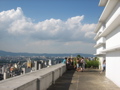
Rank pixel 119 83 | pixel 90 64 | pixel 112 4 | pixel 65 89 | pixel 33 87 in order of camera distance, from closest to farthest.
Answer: pixel 33 87 → pixel 65 89 → pixel 119 83 → pixel 112 4 → pixel 90 64

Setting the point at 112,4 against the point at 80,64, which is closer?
the point at 112,4

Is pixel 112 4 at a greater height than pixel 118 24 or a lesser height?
greater

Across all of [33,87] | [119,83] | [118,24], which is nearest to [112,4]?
[118,24]

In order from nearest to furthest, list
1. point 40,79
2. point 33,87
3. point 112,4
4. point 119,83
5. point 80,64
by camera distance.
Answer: point 33,87
point 40,79
point 119,83
point 112,4
point 80,64

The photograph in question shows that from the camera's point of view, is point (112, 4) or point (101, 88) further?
point (112, 4)

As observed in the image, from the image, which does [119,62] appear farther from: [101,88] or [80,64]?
[80,64]

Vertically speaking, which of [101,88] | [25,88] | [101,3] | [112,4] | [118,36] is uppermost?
[101,3]

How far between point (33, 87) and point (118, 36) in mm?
8854

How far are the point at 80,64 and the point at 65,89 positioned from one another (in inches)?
588

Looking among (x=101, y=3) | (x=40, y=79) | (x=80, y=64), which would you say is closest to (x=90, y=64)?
(x=80, y=64)

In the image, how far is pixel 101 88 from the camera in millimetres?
13969

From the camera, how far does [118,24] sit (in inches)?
615

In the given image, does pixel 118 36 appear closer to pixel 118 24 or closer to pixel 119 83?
pixel 118 24

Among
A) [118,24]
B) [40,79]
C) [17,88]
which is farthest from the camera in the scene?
[118,24]
